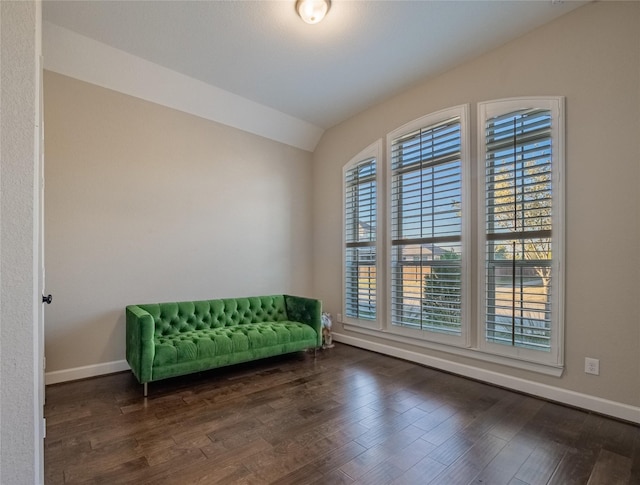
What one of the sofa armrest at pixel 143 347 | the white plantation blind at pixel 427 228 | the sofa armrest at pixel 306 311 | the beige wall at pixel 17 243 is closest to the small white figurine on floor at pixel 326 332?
the sofa armrest at pixel 306 311

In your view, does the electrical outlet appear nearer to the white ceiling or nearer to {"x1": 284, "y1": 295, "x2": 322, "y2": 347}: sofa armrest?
{"x1": 284, "y1": 295, "x2": 322, "y2": 347}: sofa armrest

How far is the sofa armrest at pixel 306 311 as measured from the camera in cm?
395

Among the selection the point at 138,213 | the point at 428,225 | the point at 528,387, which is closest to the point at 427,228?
the point at 428,225

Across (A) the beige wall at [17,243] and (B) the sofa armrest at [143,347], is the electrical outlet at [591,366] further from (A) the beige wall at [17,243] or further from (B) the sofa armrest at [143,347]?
(B) the sofa armrest at [143,347]

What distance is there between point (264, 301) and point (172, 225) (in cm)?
150

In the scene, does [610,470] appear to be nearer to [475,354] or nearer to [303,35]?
[475,354]

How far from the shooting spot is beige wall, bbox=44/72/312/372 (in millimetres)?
3025

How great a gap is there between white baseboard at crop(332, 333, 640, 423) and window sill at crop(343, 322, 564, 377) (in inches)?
4.1

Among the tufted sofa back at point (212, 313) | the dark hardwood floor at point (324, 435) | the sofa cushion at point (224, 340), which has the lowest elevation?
the dark hardwood floor at point (324, 435)

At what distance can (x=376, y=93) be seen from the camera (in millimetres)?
3883

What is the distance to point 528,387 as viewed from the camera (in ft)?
9.11

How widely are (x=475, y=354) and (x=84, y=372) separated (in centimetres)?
389

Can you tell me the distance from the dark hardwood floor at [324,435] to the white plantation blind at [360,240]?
130cm

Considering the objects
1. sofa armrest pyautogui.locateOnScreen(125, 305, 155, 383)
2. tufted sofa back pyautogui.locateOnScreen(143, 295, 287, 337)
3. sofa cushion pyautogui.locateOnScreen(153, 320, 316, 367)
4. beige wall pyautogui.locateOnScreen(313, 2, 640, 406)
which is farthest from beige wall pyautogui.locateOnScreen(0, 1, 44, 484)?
beige wall pyautogui.locateOnScreen(313, 2, 640, 406)
